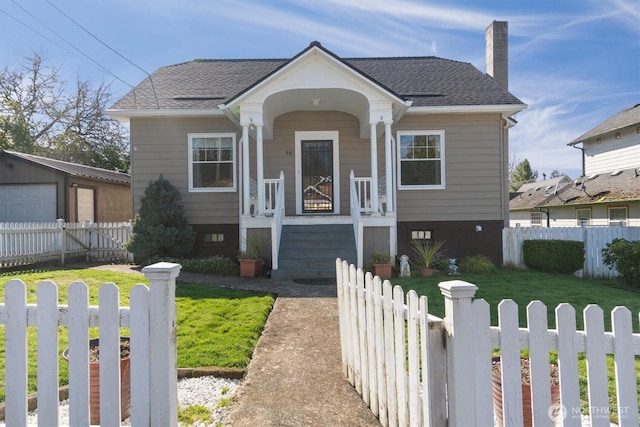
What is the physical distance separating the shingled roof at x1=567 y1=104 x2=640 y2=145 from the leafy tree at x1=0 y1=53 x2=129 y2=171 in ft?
102

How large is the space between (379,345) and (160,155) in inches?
386

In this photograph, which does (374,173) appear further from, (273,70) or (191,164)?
(191,164)

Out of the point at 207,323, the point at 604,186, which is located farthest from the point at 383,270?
the point at 604,186

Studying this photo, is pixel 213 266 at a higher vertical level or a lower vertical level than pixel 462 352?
lower

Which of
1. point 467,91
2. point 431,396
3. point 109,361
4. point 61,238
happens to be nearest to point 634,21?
point 467,91

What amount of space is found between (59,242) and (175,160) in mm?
3973

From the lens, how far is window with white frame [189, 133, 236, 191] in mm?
10867

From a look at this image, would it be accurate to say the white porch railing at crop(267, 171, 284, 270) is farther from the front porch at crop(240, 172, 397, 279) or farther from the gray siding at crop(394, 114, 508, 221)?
the gray siding at crop(394, 114, 508, 221)

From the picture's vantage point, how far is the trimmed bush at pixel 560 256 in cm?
961

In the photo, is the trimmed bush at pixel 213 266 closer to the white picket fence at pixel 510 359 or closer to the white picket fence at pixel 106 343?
the white picket fence at pixel 106 343

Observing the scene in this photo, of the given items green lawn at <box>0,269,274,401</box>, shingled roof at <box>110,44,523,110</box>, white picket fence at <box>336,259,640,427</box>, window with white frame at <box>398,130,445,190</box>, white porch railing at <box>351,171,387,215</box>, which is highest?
shingled roof at <box>110,44,523,110</box>

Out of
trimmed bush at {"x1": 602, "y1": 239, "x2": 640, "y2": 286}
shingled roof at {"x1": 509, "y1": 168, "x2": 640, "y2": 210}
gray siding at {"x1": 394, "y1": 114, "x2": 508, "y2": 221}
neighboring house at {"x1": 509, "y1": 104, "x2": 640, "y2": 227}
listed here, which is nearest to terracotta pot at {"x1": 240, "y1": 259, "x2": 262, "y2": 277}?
gray siding at {"x1": 394, "y1": 114, "x2": 508, "y2": 221}

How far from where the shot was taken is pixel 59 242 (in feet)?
34.9

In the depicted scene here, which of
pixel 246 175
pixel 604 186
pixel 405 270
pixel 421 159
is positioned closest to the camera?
pixel 405 270
